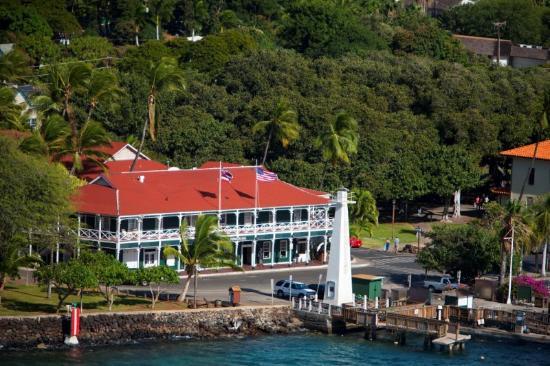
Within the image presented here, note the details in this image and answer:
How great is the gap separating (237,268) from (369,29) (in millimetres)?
95726

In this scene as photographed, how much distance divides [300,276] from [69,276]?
2064 centimetres

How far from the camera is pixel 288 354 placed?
92.1 meters

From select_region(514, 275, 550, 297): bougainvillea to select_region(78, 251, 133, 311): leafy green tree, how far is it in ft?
78.5

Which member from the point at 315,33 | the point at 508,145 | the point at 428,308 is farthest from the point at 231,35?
the point at 428,308

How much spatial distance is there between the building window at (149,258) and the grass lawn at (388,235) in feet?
66.6

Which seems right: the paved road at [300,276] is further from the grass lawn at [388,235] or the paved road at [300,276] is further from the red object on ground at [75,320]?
the red object on ground at [75,320]

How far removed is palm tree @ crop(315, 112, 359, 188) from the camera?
126938 millimetres

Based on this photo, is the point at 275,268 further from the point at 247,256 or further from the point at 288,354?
the point at 288,354

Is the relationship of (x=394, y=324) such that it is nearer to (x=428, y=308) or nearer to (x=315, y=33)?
(x=428, y=308)

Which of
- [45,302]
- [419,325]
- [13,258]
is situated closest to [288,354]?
[419,325]

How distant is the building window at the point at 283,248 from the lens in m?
113

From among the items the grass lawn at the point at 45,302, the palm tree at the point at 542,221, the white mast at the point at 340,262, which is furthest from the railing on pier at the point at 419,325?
the palm tree at the point at 542,221

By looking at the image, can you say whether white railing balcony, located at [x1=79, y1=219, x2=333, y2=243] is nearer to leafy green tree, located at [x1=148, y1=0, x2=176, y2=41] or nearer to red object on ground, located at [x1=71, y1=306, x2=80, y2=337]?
red object on ground, located at [x1=71, y1=306, x2=80, y2=337]

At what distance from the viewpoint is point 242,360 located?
295ft
